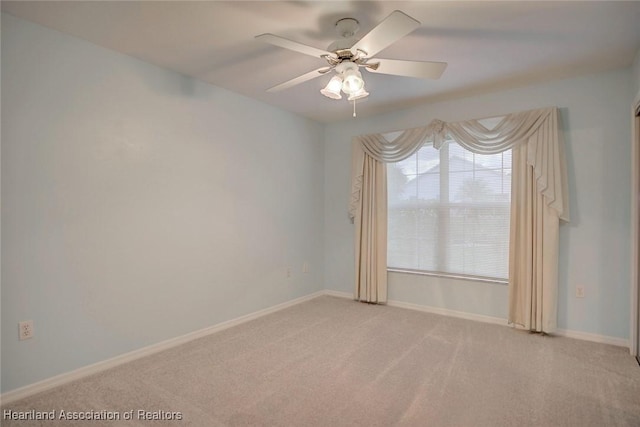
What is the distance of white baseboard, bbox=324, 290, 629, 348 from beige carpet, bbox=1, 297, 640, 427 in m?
0.10

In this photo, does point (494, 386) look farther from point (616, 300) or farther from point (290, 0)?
point (290, 0)

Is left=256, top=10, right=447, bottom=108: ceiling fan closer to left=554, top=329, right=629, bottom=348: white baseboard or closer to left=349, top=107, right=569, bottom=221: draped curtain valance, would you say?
left=349, top=107, right=569, bottom=221: draped curtain valance

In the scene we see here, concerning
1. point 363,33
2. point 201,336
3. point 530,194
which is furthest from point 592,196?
point 201,336

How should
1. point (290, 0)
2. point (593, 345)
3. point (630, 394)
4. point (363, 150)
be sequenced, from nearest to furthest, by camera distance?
point (290, 0) < point (630, 394) < point (593, 345) < point (363, 150)

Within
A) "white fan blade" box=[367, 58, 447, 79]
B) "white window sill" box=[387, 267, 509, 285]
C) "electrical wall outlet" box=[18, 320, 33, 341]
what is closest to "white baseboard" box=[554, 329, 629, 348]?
"white window sill" box=[387, 267, 509, 285]

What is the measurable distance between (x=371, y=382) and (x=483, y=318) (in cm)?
183

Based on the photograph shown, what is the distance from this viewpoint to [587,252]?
2.96 meters

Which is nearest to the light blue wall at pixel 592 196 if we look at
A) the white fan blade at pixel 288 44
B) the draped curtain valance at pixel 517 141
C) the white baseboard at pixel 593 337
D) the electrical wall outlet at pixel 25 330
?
the white baseboard at pixel 593 337

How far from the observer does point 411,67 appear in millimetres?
2053

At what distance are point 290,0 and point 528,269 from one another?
117 inches

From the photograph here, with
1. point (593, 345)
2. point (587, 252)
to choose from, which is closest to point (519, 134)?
point (587, 252)

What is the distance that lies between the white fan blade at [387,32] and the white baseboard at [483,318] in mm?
2864

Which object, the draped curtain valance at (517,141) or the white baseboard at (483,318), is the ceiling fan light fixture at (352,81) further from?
the white baseboard at (483,318)

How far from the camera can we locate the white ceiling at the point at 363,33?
1.96 meters
